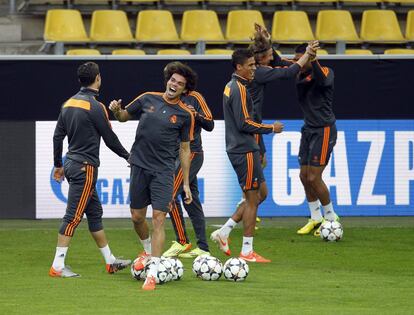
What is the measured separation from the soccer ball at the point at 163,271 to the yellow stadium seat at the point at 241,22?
10072 millimetres

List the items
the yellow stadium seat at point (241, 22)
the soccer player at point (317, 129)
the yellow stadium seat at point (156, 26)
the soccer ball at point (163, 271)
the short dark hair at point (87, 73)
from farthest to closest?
the yellow stadium seat at point (241, 22) → the yellow stadium seat at point (156, 26) → the soccer player at point (317, 129) → the short dark hair at point (87, 73) → the soccer ball at point (163, 271)

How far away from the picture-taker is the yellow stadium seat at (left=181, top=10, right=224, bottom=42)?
19688mm

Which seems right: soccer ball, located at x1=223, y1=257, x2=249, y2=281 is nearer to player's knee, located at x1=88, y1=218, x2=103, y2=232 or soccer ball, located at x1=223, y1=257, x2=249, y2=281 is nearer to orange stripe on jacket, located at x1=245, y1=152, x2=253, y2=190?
player's knee, located at x1=88, y1=218, x2=103, y2=232

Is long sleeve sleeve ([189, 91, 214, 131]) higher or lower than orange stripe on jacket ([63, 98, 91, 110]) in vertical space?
lower

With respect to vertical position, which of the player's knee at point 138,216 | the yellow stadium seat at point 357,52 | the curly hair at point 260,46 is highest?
the curly hair at point 260,46

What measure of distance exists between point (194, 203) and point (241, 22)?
830 centimetres

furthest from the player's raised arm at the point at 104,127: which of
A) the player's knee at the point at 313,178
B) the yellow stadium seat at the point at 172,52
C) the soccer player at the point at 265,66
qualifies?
the yellow stadium seat at the point at 172,52

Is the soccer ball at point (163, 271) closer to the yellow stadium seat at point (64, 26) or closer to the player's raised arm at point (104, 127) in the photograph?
the player's raised arm at point (104, 127)

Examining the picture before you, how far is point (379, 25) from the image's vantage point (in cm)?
2048

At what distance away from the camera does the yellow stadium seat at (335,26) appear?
66.1 feet

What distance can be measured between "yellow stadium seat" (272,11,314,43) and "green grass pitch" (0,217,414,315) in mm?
5612

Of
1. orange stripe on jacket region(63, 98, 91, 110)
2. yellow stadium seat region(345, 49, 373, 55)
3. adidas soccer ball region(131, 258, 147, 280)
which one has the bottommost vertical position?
adidas soccer ball region(131, 258, 147, 280)

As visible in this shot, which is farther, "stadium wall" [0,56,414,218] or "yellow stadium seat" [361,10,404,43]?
"yellow stadium seat" [361,10,404,43]

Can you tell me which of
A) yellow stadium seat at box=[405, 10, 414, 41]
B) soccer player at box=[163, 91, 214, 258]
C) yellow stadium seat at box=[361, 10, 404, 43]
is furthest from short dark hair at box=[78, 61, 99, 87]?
yellow stadium seat at box=[405, 10, 414, 41]
